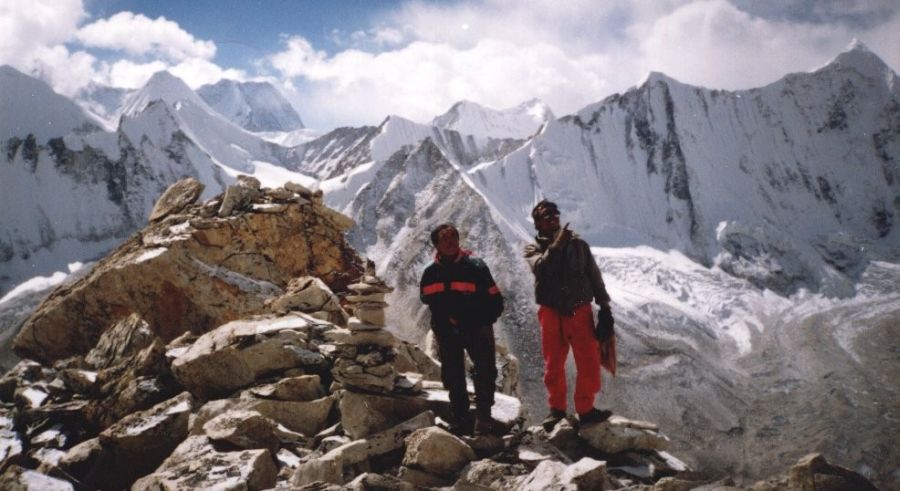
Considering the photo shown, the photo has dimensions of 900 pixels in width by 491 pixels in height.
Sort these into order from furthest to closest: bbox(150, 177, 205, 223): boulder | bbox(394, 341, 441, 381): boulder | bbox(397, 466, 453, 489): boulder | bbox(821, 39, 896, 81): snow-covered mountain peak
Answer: bbox(821, 39, 896, 81): snow-covered mountain peak, bbox(150, 177, 205, 223): boulder, bbox(394, 341, 441, 381): boulder, bbox(397, 466, 453, 489): boulder

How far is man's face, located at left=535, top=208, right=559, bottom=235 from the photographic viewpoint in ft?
21.5

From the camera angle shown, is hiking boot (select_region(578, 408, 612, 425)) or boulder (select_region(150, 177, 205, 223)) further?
boulder (select_region(150, 177, 205, 223))

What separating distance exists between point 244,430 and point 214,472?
82 cm

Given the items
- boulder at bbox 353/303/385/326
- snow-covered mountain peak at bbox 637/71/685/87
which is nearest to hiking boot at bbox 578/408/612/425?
boulder at bbox 353/303/385/326

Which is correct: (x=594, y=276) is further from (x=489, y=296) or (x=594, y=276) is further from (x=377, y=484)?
(x=377, y=484)

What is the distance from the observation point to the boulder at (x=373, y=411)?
21.6ft

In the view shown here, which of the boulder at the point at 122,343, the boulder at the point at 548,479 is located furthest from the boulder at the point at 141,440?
the boulder at the point at 548,479

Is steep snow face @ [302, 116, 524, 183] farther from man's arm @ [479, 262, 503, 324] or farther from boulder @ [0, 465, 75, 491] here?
man's arm @ [479, 262, 503, 324]

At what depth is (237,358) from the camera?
8398 mm

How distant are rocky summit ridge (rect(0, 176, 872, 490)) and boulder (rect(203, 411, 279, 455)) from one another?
0.02 m

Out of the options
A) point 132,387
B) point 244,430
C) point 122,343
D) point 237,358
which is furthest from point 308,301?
point 244,430

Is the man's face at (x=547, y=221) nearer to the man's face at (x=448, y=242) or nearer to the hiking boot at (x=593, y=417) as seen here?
the man's face at (x=448, y=242)

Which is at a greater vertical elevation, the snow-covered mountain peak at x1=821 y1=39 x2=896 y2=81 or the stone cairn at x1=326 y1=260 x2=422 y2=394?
the snow-covered mountain peak at x1=821 y1=39 x2=896 y2=81

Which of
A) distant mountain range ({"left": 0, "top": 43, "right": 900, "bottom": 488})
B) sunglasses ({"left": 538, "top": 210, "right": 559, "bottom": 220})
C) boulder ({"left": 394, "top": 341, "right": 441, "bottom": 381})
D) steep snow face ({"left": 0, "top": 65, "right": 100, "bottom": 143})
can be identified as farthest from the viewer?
steep snow face ({"left": 0, "top": 65, "right": 100, "bottom": 143})
